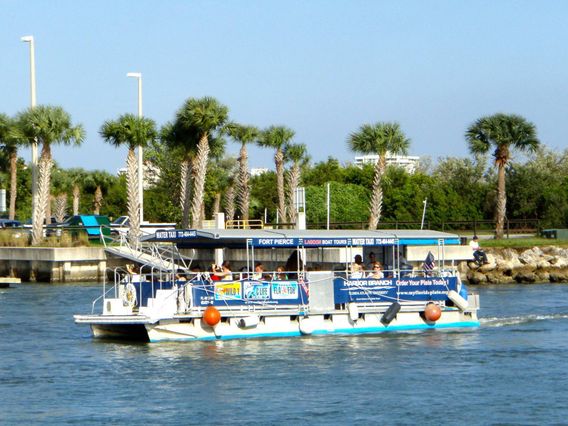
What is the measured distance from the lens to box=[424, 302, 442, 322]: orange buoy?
31875 mm

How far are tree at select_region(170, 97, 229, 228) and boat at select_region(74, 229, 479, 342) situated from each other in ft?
97.8

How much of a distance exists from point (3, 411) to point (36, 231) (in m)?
39.2

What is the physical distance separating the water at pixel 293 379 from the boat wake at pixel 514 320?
1.02 meters

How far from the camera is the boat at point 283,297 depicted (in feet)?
96.6

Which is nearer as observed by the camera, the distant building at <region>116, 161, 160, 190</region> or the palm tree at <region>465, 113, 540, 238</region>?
the palm tree at <region>465, 113, 540, 238</region>

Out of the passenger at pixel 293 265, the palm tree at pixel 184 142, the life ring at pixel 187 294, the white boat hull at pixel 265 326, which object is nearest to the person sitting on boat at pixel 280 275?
the passenger at pixel 293 265

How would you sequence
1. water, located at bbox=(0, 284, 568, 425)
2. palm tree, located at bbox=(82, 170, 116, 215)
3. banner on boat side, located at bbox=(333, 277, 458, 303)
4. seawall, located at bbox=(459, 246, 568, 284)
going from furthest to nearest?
palm tree, located at bbox=(82, 170, 116, 215) < seawall, located at bbox=(459, 246, 568, 284) < banner on boat side, located at bbox=(333, 277, 458, 303) < water, located at bbox=(0, 284, 568, 425)

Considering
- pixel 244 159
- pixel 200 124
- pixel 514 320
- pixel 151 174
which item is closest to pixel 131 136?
pixel 200 124

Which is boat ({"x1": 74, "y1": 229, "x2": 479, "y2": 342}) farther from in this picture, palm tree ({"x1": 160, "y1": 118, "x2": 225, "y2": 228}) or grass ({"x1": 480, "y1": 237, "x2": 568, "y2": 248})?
palm tree ({"x1": 160, "y1": 118, "x2": 225, "y2": 228})

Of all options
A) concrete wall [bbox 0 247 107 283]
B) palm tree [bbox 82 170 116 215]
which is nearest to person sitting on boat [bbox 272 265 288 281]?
concrete wall [bbox 0 247 107 283]

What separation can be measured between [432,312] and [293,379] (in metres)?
8.01

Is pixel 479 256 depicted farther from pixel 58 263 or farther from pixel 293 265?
pixel 293 265

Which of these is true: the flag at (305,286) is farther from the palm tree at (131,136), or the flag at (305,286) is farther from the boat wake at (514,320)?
the palm tree at (131,136)

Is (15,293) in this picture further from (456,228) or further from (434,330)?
(456,228)
